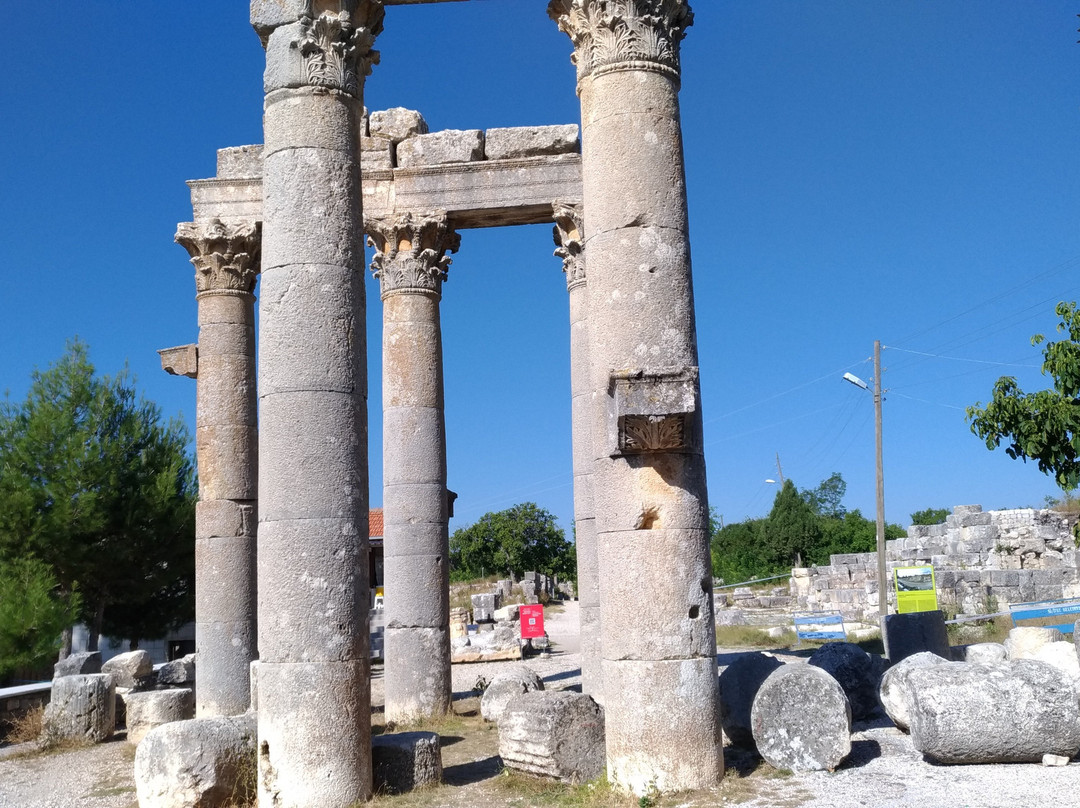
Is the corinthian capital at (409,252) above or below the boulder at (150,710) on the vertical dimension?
above

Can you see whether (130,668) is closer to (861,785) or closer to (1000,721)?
(861,785)

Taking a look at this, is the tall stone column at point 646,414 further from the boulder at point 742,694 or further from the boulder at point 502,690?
the boulder at point 502,690

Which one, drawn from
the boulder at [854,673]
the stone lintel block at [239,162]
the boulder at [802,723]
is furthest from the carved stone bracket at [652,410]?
the stone lintel block at [239,162]

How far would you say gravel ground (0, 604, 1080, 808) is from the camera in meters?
7.34

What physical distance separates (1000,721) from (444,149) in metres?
11.0

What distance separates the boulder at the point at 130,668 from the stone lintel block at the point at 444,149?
361 inches

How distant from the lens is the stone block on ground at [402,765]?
28.8 ft

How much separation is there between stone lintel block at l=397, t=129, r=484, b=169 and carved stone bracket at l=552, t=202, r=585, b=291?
1668 mm

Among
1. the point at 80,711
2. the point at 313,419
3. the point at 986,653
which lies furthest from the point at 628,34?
the point at 80,711

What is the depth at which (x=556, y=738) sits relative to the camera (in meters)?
8.71

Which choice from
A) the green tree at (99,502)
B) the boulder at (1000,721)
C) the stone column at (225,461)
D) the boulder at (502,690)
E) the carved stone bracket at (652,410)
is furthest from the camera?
the green tree at (99,502)

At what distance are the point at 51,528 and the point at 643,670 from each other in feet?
61.3

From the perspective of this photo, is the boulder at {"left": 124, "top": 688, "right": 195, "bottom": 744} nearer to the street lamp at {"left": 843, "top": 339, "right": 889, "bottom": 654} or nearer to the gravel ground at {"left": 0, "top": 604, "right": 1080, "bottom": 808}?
the gravel ground at {"left": 0, "top": 604, "right": 1080, "bottom": 808}

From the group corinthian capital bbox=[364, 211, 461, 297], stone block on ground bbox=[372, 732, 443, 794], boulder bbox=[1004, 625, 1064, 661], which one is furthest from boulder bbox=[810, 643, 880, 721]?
corinthian capital bbox=[364, 211, 461, 297]
